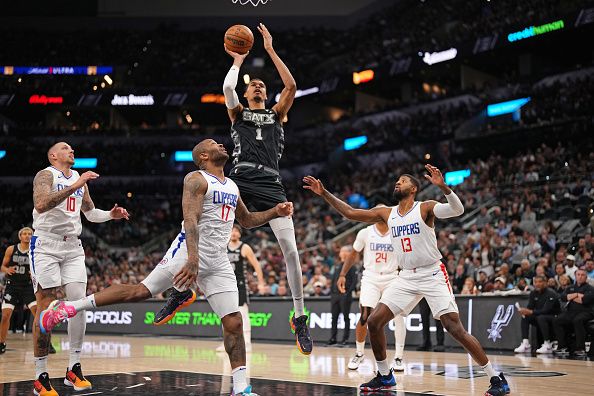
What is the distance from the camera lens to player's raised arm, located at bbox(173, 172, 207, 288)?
231 inches

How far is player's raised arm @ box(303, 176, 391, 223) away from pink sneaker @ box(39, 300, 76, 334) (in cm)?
279

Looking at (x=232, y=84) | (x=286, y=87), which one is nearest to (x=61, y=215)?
(x=232, y=84)

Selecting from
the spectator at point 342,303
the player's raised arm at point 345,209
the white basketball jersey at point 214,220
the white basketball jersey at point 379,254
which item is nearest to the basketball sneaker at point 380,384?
the player's raised arm at point 345,209

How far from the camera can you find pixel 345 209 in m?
8.08

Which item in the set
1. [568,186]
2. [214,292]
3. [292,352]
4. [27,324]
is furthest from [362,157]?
[214,292]

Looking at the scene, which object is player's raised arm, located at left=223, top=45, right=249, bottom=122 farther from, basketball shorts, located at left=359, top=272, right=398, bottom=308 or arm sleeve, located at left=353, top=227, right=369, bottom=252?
basketball shorts, located at left=359, top=272, right=398, bottom=308

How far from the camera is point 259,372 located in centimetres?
922

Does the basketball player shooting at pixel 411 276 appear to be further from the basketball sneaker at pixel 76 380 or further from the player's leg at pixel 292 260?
the basketball sneaker at pixel 76 380

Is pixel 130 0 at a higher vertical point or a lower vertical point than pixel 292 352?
higher

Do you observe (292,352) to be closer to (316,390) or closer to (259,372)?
(259,372)

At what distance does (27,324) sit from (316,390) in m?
16.3

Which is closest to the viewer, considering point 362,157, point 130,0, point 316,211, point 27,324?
point 27,324

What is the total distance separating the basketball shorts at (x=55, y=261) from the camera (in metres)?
7.44

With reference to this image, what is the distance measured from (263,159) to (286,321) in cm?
977
